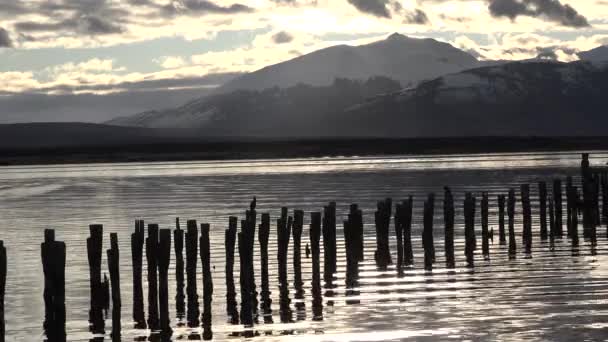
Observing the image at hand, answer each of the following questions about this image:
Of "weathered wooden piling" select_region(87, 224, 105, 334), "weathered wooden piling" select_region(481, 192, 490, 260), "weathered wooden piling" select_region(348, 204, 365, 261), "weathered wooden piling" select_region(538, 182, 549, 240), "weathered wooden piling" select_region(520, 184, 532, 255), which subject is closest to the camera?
"weathered wooden piling" select_region(87, 224, 105, 334)

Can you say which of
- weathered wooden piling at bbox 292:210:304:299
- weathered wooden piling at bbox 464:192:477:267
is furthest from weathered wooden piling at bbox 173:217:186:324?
weathered wooden piling at bbox 464:192:477:267

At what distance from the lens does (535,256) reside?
37.0 metres

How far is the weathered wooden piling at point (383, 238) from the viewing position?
35778 mm

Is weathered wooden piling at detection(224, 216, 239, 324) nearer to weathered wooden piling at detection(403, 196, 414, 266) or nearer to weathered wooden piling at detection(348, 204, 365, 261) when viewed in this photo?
weathered wooden piling at detection(348, 204, 365, 261)

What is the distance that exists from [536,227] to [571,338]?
2597 centimetres

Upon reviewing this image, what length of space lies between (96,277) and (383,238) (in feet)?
38.3

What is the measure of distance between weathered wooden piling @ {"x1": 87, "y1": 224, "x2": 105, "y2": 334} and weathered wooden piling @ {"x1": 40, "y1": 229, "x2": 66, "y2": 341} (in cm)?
196

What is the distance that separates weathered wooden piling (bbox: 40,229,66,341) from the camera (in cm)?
2334

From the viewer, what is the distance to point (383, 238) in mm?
36031

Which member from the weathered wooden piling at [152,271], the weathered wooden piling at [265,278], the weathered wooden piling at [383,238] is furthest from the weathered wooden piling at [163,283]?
the weathered wooden piling at [383,238]

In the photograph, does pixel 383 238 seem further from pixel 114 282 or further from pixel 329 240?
pixel 114 282

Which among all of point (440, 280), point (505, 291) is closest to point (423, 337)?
point (505, 291)

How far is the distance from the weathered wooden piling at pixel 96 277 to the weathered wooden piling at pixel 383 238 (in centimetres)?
1054

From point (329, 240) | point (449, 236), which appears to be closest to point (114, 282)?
point (329, 240)
